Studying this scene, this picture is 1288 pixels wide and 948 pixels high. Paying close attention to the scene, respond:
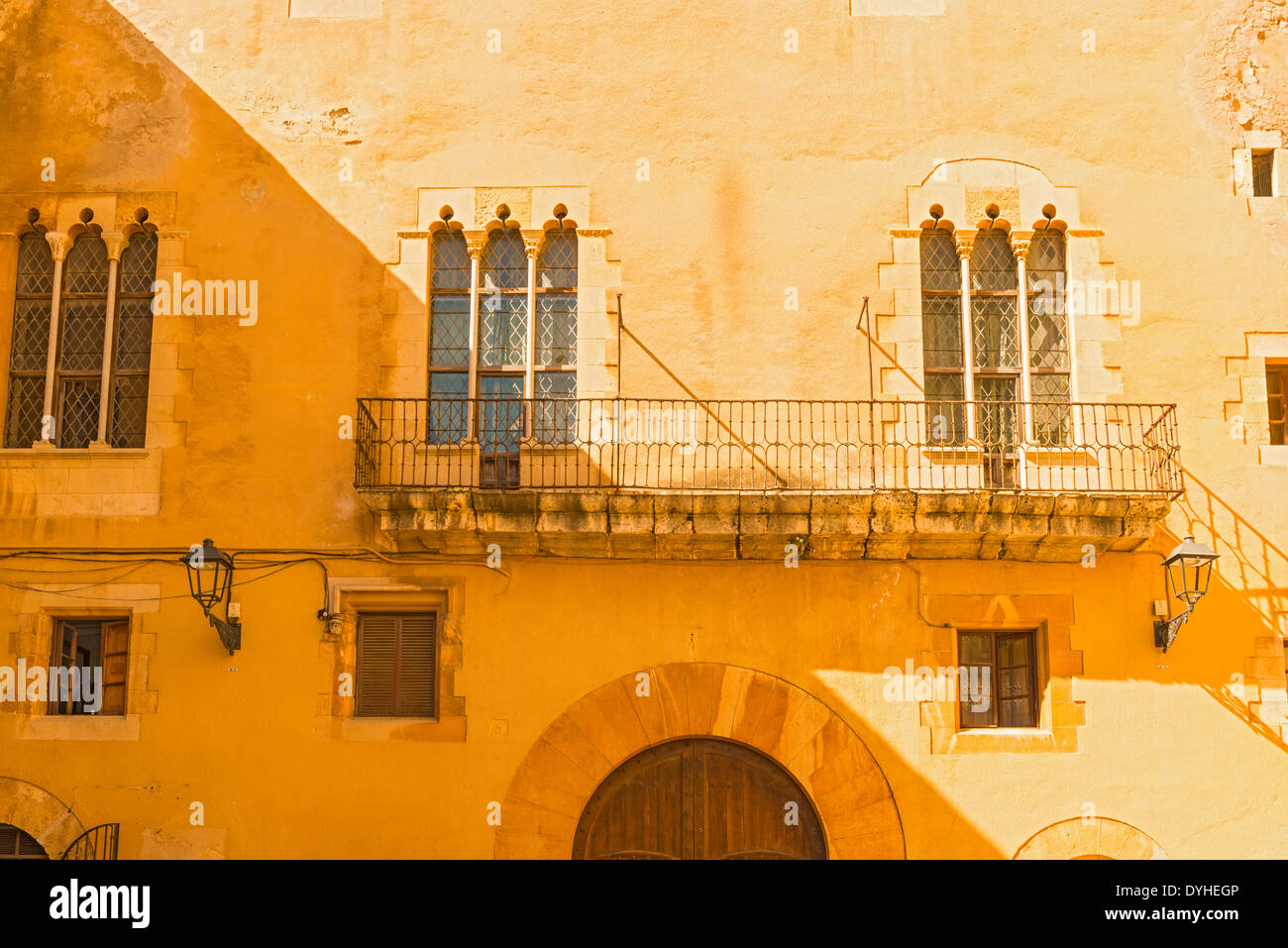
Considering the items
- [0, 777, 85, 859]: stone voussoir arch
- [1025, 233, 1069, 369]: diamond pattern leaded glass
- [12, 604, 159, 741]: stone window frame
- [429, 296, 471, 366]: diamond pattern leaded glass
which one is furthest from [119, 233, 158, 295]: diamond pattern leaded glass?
[1025, 233, 1069, 369]: diamond pattern leaded glass

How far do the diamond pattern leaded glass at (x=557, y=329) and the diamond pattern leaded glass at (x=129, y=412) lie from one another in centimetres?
331

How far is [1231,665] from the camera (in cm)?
1089

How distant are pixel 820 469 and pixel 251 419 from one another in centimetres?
462

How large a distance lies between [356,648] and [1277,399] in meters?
7.81

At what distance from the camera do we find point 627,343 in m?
11.5

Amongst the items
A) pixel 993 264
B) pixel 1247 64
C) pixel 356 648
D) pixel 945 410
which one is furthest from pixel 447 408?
pixel 1247 64

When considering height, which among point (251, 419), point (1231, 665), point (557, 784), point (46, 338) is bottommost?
point (557, 784)

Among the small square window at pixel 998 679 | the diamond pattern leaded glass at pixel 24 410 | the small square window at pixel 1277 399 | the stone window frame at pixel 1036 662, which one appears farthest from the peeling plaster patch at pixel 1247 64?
the diamond pattern leaded glass at pixel 24 410

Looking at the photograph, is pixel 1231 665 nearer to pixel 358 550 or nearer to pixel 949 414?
pixel 949 414

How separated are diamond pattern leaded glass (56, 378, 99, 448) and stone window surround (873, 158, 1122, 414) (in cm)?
648

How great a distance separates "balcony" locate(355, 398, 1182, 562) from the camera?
10680 millimetres

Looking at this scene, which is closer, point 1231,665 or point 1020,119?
point 1231,665

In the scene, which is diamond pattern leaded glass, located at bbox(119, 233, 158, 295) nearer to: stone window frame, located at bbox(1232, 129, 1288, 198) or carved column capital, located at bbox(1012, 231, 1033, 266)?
carved column capital, located at bbox(1012, 231, 1033, 266)

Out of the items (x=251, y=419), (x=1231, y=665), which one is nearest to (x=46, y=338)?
(x=251, y=419)
